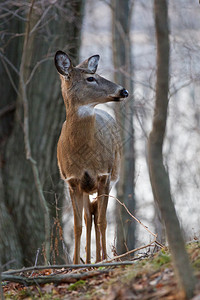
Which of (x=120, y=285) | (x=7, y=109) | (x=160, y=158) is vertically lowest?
(x=120, y=285)

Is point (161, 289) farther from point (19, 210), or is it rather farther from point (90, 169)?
point (19, 210)

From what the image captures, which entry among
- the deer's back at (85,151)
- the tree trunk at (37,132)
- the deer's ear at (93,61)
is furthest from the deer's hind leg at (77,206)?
the tree trunk at (37,132)

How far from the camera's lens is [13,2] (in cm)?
873

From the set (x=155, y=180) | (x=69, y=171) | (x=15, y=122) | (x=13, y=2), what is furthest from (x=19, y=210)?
(x=155, y=180)

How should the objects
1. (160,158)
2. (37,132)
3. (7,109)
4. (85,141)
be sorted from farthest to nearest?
(7,109)
(37,132)
(85,141)
(160,158)

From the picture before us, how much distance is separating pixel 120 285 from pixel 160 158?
3.94 feet

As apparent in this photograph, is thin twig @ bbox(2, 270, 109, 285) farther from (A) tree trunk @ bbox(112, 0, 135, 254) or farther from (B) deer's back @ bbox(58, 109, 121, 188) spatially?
(A) tree trunk @ bbox(112, 0, 135, 254)

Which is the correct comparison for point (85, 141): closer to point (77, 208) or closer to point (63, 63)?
point (77, 208)

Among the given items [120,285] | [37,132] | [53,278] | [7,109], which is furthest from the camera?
[7,109]

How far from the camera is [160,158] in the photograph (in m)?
3.47

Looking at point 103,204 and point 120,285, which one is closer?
point 120,285

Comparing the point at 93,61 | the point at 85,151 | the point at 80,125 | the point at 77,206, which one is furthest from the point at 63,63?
the point at 77,206

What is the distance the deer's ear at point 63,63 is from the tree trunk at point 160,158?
3.59 m

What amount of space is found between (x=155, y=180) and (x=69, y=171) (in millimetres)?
3549
